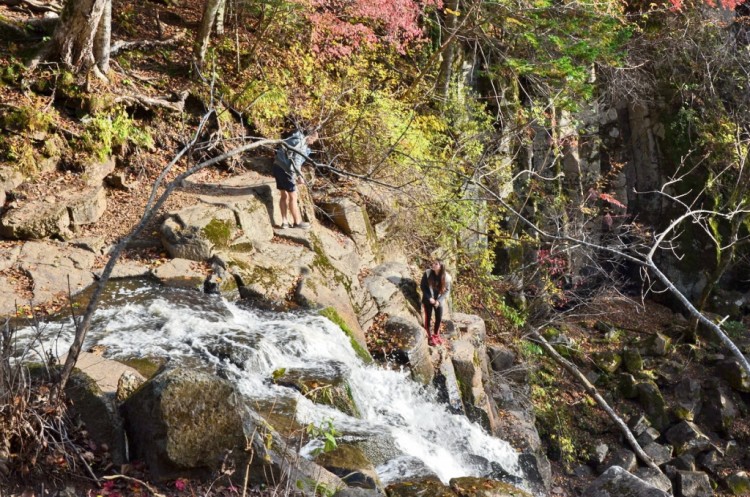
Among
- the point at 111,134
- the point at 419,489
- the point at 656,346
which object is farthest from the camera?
the point at 656,346

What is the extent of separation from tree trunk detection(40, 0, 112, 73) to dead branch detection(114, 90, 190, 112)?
A: 723 mm

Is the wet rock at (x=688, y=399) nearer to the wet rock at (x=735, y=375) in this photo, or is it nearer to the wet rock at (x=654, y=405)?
the wet rock at (x=654, y=405)

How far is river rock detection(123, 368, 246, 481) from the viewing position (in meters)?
5.22

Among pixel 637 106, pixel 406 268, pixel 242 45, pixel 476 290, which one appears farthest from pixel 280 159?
pixel 637 106

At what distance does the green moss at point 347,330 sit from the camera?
9883 mm

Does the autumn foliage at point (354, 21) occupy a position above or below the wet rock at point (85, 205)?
above

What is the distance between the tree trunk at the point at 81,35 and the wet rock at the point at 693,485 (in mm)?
12885

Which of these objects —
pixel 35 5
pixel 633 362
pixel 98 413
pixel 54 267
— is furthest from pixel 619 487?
pixel 35 5

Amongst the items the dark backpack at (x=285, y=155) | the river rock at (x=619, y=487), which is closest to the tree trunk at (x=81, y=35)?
the dark backpack at (x=285, y=155)

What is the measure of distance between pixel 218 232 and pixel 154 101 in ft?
11.2

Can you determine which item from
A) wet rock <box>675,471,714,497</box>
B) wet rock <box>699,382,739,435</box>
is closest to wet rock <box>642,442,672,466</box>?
wet rock <box>675,471,714,497</box>

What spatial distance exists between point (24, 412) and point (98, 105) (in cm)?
827

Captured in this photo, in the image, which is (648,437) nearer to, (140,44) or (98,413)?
(98,413)

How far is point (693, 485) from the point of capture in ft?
43.1
